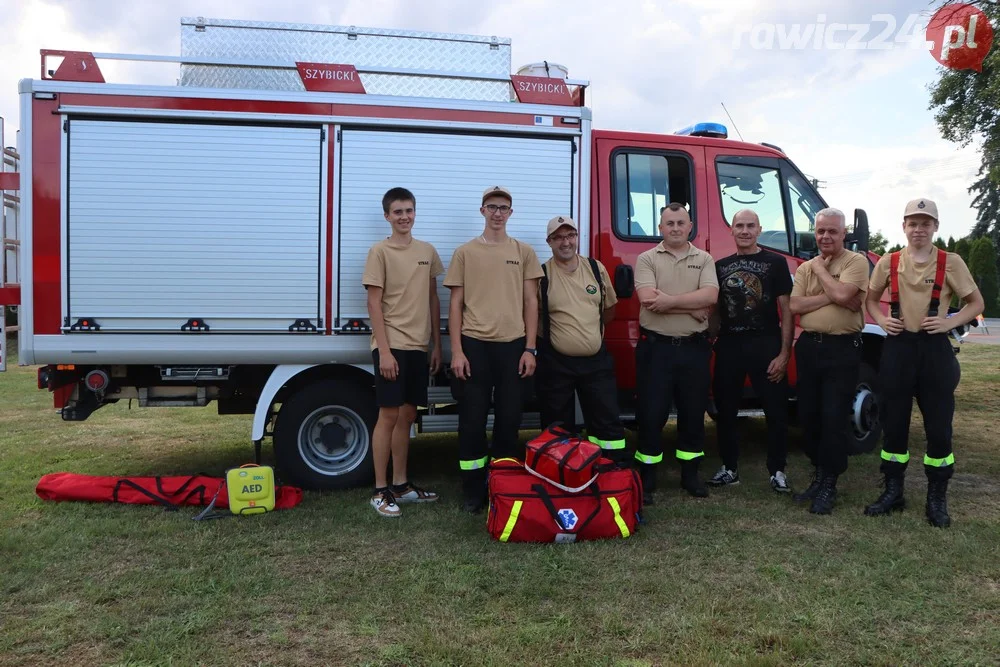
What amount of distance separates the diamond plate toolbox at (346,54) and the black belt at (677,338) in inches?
72.4

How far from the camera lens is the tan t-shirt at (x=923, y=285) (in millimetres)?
3941

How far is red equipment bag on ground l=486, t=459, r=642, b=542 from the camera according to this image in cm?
373

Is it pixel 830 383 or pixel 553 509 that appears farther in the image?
pixel 830 383

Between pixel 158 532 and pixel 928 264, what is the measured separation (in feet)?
14.7

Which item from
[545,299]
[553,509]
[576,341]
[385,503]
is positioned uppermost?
[545,299]

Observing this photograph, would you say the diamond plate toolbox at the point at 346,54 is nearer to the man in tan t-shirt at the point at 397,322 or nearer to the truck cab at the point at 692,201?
the man in tan t-shirt at the point at 397,322

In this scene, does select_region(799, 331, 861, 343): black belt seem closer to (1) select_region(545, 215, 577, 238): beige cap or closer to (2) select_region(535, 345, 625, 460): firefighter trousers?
(2) select_region(535, 345, 625, 460): firefighter trousers

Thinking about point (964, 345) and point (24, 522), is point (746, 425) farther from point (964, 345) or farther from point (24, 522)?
point (964, 345)

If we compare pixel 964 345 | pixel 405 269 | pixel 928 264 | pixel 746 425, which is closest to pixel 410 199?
pixel 405 269

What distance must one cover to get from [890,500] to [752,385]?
3.40 feet

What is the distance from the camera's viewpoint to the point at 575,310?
14.3 feet

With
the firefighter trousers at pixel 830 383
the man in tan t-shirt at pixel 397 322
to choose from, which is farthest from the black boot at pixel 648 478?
the man in tan t-shirt at pixel 397 322

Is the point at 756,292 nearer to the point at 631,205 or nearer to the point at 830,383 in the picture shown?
the point at 830,383

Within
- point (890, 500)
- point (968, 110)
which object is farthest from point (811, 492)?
point (968, 110)
